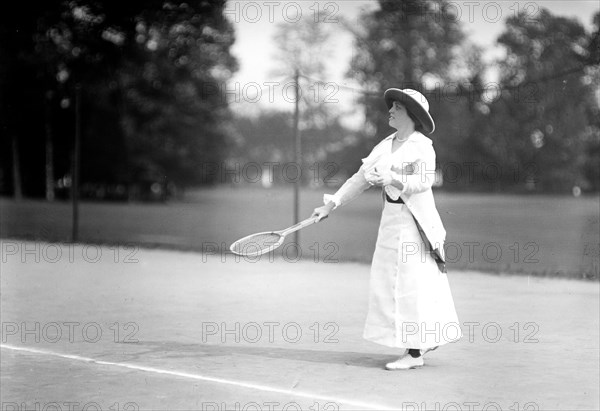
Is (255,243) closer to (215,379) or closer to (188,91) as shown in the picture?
(215,379)

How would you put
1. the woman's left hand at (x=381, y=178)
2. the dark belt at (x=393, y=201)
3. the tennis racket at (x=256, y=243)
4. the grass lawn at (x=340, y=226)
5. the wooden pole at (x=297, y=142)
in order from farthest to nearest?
the grass lawn at (x=340, y=226) < the wooden pole at (x=297, y=142) < the tennis racket at (x=256, y=243) < the dark belt at (x=393, y=201) < the woman's left hand at (x=381, y=178)

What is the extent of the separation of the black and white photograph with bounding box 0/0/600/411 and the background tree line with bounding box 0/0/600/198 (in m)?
0.12

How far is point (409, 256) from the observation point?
7.48 metres

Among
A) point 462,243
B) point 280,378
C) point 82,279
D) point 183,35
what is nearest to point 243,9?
point 82,279

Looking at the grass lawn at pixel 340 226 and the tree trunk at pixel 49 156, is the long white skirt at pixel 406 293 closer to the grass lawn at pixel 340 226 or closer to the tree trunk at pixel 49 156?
the grass lawn at pixel 340 226

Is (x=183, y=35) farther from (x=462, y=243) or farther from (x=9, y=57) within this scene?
(x=462, y=243)

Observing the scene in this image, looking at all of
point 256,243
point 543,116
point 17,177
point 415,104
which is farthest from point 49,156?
point 415,104

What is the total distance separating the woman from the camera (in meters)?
7.38

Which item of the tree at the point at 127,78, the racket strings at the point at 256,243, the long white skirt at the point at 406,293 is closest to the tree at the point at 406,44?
the tree at the point at 127,78

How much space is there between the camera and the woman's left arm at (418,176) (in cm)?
723

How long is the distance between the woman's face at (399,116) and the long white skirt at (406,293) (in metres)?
0.59

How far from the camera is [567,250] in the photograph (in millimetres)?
22094

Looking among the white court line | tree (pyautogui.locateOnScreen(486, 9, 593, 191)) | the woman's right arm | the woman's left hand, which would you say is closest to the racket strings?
the woman's right arm

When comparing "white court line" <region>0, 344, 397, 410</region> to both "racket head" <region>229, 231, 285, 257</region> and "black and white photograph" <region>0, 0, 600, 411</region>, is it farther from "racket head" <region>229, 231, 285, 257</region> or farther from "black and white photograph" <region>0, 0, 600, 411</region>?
"racket head" <region>229, 231, 285, 257</region>
